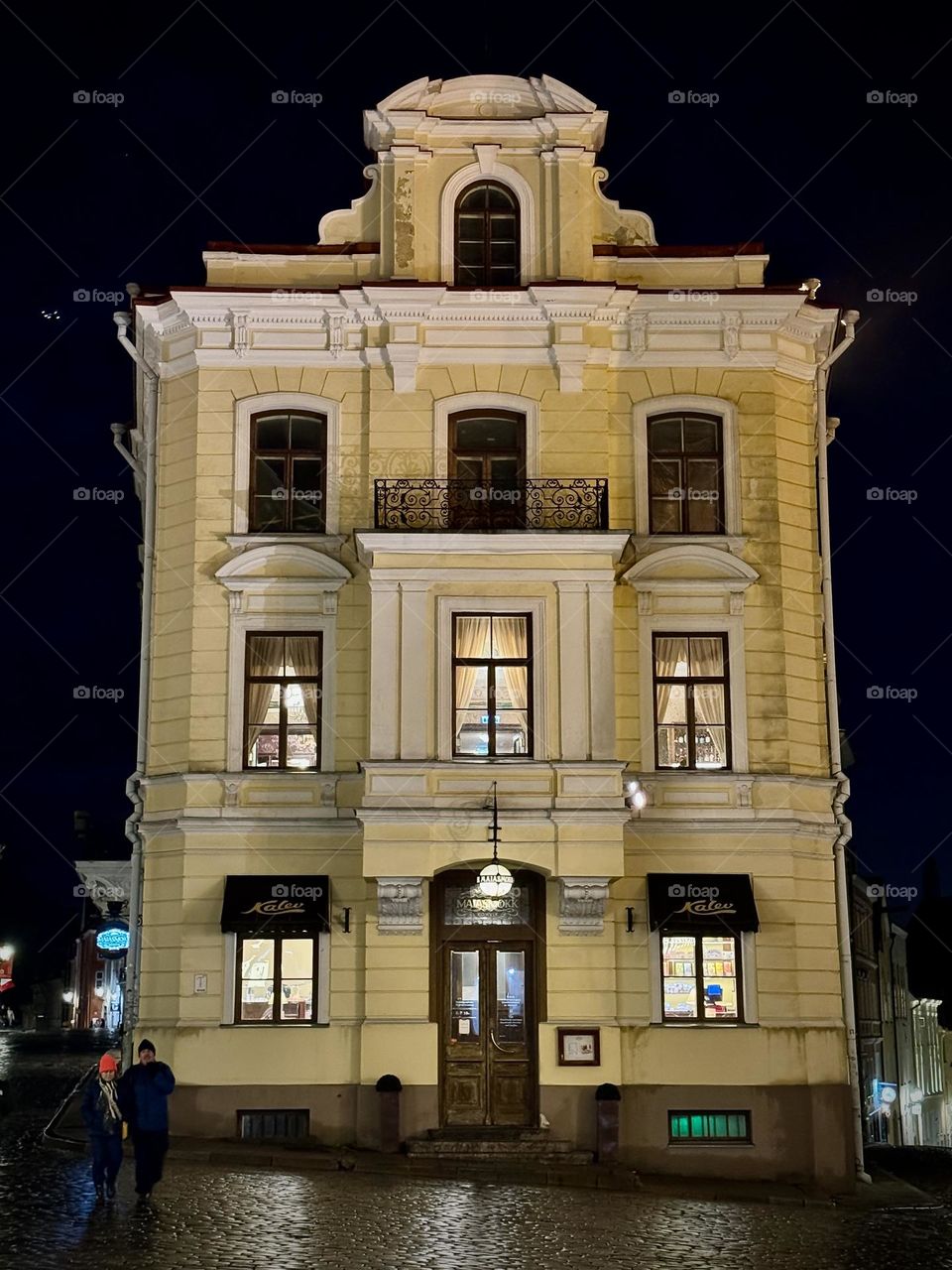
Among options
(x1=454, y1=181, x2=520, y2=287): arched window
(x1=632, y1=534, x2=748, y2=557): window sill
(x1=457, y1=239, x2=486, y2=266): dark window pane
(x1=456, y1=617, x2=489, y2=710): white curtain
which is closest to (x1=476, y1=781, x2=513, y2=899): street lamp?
(x1=456, y1=617, x2=489, y2=710): white curtain

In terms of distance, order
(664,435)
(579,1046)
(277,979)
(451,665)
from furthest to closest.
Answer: (664,435), (451,665), (277,979), (579,1046)

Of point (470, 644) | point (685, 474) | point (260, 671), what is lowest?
point (260, 671)

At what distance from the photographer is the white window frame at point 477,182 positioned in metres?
24.5

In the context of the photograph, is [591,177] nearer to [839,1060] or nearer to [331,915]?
[331,915]

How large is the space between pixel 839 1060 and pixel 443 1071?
5.83 meters

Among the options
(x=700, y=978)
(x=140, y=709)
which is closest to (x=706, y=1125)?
(x=700, y=978)

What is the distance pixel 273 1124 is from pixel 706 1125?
20.4 ft

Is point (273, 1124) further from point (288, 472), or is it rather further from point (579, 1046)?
point (288, 472)

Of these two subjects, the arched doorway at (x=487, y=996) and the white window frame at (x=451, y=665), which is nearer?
the arched doorway at (x=487, y=996)

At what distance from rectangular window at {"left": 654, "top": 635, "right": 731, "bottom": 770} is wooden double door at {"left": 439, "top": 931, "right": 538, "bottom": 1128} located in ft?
12.2

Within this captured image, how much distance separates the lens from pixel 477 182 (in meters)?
24.8

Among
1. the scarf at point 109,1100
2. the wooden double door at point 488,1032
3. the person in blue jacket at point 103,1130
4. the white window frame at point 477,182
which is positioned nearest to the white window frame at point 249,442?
the white window frame at point 477,182

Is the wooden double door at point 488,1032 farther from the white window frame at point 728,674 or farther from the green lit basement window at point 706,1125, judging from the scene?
the white window frame at point 728,674

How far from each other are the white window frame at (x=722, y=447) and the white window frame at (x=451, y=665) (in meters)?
2.42
